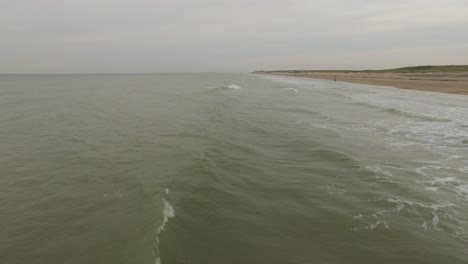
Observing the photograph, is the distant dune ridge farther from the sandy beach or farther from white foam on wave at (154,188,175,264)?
white foam on wave at (154,188,175,264)

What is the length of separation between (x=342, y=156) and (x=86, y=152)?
38.7 feet

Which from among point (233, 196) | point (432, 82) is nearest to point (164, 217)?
point (233, 196)

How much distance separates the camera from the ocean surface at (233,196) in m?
7.09

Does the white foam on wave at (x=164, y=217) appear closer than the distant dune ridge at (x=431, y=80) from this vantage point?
Yes

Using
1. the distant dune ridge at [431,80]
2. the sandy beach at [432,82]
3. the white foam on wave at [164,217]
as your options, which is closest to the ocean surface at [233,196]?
the white foam on wave at [164,217]

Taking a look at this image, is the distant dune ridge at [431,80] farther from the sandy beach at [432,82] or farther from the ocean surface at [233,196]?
the ocean surface at [233,196]

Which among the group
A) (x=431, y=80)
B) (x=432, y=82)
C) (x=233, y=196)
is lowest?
(x=233, y=196)

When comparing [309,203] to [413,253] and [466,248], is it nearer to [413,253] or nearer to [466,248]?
[413,253]

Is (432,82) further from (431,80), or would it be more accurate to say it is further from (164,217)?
(164,217)

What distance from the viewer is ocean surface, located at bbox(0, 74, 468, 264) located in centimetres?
709

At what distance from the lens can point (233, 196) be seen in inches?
391

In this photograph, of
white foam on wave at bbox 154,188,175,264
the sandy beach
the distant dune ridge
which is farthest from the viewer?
the distant dune ridge

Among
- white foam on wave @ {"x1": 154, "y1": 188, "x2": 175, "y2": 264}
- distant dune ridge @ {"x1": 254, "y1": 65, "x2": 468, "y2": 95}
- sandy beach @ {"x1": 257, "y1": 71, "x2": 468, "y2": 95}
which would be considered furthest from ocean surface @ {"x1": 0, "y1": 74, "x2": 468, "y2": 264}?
distant dune ridge @ {"x1": 254, "y1": 65, "x2": 468, "y2": 95}

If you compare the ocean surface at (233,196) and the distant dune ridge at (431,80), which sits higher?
the distant dune ridge at (431,80)
